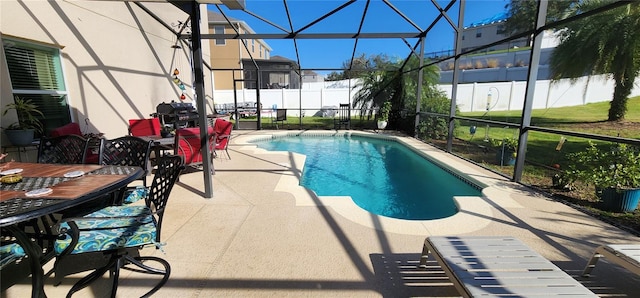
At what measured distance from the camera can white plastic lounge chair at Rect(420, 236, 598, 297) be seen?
1.50 m

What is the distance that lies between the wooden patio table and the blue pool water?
11.8 feet

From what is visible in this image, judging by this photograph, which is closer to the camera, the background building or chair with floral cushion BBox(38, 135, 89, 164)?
chair with floral cushion BBox(38, 135, 89, 164)

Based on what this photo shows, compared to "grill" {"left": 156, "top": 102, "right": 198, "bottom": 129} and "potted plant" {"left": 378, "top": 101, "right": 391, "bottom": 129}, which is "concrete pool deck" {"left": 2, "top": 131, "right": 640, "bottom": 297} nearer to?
"grill" {"left": 156, "top": 102, "right": 198, "bottom": 129}

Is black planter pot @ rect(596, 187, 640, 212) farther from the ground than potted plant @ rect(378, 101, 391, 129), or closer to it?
closer to it

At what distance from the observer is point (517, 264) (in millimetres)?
1748

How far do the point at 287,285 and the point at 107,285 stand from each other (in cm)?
128

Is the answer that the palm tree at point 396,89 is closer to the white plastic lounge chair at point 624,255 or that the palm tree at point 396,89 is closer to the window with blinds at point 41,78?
the white plastic lounge chair at point 624,255

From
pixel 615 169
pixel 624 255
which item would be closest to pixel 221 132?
pixel 624 255

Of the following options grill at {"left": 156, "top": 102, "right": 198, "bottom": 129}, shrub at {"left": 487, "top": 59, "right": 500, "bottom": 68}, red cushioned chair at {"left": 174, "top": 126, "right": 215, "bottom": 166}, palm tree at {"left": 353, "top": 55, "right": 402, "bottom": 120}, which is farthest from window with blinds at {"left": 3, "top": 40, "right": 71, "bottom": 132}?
shrub at {"left": 487, "top": 59, "right": 500, "bottom": 68}

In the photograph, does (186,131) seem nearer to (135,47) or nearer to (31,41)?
(31,41)

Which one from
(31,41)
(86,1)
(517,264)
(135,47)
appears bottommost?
(517,264)

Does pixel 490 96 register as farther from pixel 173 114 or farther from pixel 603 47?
pixel 173 114

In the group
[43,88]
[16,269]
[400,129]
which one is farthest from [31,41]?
[400,129]

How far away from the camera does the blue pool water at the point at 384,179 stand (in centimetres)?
476
